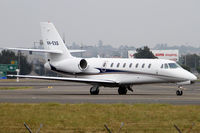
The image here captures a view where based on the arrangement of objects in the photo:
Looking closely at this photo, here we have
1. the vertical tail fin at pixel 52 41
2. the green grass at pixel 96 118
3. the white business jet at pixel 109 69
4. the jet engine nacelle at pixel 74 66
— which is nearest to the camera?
the green grass at pixel 96 118

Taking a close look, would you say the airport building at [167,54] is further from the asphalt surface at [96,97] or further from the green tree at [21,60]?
the asphalt surface at [96,97]

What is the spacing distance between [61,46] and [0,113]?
2107 cm

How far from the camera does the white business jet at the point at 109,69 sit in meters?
38.0

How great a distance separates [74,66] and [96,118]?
840 inches

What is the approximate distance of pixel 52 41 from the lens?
43.2m

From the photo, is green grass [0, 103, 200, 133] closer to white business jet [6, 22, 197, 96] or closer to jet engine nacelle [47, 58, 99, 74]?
white business jet [6, 22, 197, 96]

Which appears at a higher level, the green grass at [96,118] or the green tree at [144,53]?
the green tree at [144,53]

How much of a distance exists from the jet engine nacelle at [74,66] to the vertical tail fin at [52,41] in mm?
571

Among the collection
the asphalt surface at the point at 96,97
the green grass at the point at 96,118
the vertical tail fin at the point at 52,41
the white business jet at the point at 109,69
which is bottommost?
the asphalt surface at the point at 96,97

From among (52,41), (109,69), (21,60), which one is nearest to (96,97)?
(109,69)

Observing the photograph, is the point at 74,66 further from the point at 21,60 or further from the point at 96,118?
the point at 21,60

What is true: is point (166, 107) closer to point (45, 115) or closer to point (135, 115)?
point (135, 115)

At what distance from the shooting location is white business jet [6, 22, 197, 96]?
3800cm

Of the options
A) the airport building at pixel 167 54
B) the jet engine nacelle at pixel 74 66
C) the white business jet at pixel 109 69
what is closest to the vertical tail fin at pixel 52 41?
the white business jet at pixel 109 69
